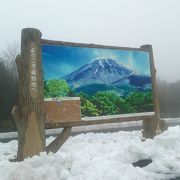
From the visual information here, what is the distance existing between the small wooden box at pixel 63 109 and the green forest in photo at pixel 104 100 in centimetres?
14

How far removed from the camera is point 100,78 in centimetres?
1025

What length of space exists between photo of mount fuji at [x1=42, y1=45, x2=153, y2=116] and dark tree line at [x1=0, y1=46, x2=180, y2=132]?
16928 millimetres

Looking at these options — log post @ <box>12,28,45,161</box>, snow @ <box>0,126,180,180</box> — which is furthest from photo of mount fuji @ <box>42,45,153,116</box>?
snow @ <box>0,126,180,180</box>

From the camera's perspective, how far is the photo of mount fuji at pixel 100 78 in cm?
937

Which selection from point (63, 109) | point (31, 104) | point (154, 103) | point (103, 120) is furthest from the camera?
point (154, 103)

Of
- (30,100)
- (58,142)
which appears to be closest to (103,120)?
(58,142)

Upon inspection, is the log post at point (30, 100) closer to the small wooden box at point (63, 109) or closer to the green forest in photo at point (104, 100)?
the small wooden box at point (63, 109)

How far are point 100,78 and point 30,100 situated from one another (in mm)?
2548

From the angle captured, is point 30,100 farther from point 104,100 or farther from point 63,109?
point 104,100

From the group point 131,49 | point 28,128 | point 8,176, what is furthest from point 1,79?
point 8,176

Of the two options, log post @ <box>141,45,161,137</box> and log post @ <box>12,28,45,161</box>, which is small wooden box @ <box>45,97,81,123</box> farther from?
log post @ <box>141,45,161,137</box>

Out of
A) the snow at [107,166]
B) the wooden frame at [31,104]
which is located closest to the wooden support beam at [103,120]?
the wooden frame at [31,104]

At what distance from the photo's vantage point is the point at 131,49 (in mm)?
11219

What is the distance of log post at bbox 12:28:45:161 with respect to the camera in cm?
827
